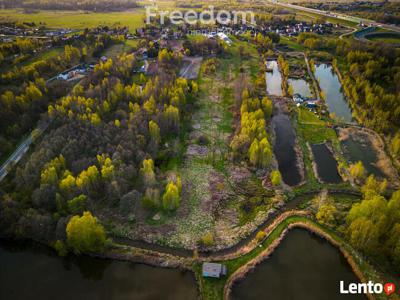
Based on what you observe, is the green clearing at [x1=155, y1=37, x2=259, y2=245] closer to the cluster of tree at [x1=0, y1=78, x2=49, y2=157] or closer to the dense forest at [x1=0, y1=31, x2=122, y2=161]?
the cluster of tree at [x1=0, y1=78, x2=49, y2=157]

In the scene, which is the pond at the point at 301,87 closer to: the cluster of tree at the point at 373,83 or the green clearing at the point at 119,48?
the cluster of tree at the point at 373,83

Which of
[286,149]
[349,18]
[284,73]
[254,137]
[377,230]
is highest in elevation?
[349,18]

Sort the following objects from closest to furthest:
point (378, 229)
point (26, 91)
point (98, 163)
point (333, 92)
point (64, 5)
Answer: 1. point (378, 229)
2. point (98, 163)
3. point (26, 91)
4. point (333, 92)
5. point (64, 5)

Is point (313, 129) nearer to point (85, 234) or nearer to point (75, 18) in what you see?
point (85, 234)

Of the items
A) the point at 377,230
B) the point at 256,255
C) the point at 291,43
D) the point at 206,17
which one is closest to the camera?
the point at 377,230

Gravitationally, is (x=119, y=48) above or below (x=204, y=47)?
above

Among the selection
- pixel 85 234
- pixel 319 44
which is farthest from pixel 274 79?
pixel 85 234

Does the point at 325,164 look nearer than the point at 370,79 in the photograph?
Yes
